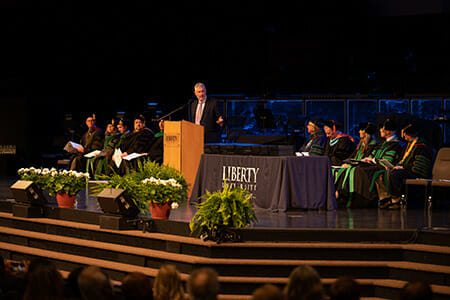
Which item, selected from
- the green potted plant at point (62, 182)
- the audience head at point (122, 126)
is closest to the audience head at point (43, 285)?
the green potted plant at point (62, 182)

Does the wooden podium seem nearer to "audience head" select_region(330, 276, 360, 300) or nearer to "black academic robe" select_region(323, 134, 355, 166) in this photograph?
"black academic robe" select_region(323, 134, 355, 166)

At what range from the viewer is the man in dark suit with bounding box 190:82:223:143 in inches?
386

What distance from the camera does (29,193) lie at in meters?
8.69

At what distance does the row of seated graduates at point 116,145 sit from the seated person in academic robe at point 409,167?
3.98m

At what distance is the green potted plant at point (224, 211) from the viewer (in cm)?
668

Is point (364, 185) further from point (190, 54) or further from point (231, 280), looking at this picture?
point (190, 54)

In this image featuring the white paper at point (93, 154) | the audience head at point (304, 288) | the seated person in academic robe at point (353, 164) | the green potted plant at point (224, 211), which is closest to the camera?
the audience head at point (304, 288)

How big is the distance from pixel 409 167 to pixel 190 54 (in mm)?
7162

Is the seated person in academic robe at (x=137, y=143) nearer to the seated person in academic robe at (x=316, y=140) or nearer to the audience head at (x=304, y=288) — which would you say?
the seated person in academic robe at (x=316, y=140)

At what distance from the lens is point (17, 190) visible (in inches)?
346

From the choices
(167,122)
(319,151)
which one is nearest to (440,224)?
(319,151)

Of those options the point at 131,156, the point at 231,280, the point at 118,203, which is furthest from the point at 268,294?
the point at 131,156

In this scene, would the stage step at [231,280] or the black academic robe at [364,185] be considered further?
the black academic robe at [364,185]

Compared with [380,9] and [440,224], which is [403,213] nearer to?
[440,224]
